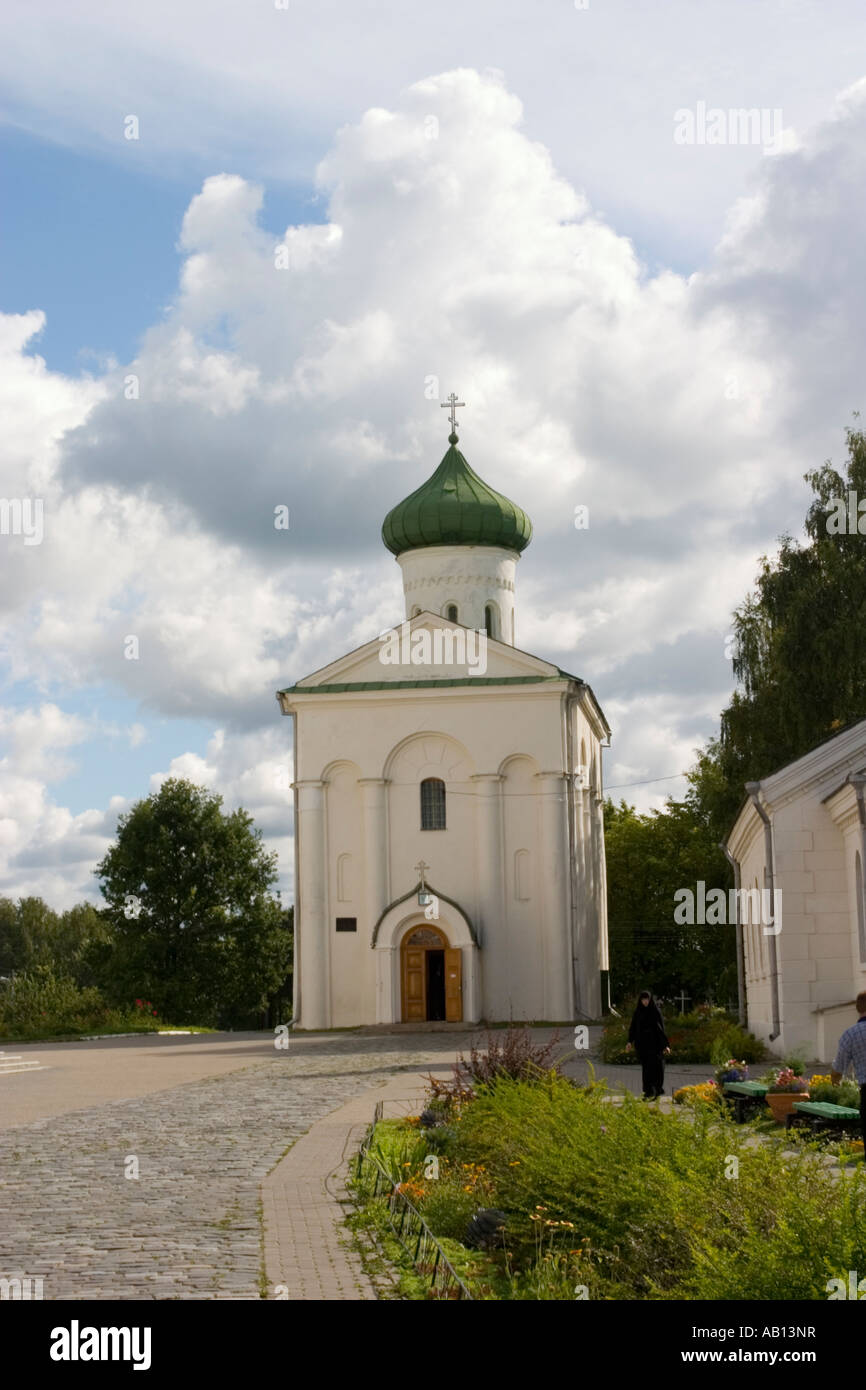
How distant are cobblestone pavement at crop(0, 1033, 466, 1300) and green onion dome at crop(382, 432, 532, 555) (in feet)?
86.1

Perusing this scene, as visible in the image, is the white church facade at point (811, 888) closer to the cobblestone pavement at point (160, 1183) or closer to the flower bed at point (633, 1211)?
the cobblestone pavement at point (160, 1183)

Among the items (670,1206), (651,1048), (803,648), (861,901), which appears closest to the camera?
(670,1206)

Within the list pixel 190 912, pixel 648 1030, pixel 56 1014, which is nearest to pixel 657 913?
pixel 190 912

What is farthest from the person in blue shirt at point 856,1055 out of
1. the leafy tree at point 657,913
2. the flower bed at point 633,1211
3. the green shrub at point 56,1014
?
the leafy tree at point 657,913

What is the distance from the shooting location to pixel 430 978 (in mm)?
40219

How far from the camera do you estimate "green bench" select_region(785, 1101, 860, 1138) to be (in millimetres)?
13102

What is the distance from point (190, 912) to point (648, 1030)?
4492cm

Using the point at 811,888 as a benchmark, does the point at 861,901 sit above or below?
below

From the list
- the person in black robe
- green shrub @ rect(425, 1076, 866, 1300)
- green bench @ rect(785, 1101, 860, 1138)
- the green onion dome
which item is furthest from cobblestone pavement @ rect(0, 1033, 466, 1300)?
the green onion dome

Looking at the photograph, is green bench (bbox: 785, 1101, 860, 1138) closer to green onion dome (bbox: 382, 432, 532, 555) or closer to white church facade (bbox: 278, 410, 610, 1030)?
white church facade (bbox: 278, 410, 610, 1030)

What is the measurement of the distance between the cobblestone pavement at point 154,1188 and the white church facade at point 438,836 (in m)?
17.8

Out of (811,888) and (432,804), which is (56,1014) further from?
(811,888)

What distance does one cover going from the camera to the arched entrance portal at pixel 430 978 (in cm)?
3984
